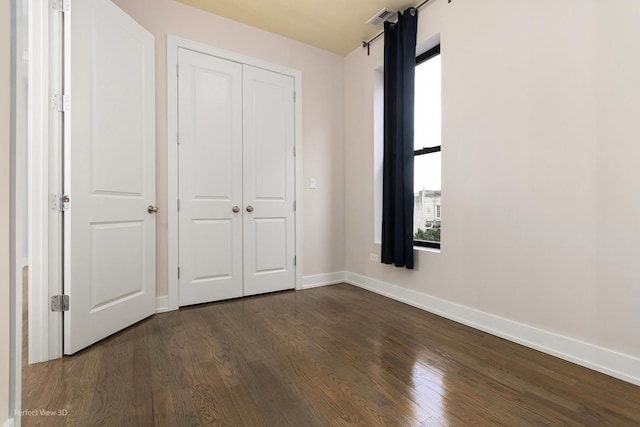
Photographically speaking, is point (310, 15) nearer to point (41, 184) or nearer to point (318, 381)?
point (41, 184)

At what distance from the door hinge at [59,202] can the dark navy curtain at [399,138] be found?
2488 millimetres

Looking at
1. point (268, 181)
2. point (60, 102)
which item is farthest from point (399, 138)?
point (60, 102)

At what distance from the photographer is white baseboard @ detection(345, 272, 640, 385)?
5.37ft

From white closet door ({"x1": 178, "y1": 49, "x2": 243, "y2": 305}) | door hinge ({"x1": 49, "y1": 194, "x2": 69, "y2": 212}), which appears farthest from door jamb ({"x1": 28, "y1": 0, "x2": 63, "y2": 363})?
white closet door ({"x1": 178, "y1": 49, "x2": 243, "y2": 305})

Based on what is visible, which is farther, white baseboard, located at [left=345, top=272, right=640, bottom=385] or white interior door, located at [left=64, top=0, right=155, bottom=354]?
white interior door, located at [left=64, top=0, right=155, bottom=354]

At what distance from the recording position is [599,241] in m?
1.74

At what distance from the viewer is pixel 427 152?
292cm

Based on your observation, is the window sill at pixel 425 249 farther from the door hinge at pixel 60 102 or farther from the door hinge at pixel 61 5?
the door hinge at pixel 61 5

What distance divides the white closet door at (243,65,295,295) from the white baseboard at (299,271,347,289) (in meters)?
0.17

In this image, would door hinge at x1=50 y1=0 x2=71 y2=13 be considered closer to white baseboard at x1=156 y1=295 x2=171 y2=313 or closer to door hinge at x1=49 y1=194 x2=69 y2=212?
door hinge at x1=49 y1=194 x2=69 y2=212

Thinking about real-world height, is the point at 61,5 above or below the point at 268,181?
above

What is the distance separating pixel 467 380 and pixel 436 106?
7.59 feet

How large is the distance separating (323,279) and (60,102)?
2808mm
